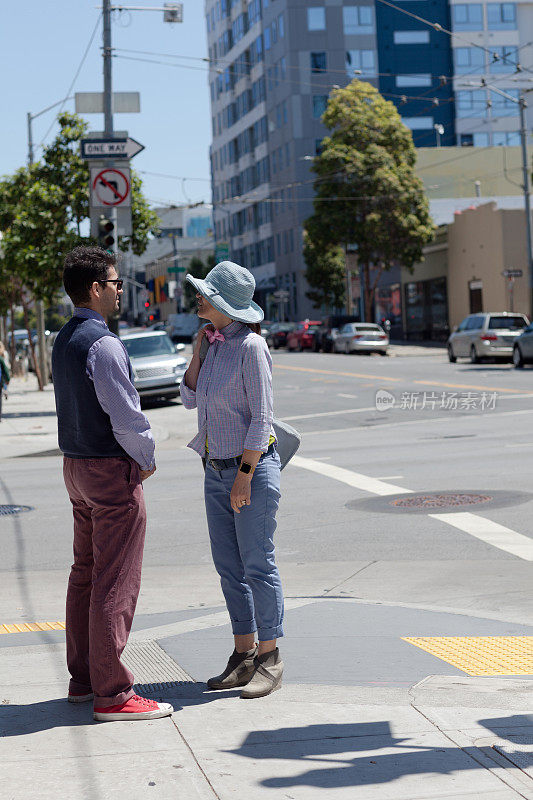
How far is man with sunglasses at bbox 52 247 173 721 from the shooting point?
486 centimetres

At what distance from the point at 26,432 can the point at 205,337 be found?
1702 cm

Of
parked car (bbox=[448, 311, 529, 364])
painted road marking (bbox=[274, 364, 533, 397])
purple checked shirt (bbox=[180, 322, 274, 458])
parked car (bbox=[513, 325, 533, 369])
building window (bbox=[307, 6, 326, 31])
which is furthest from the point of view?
building window (bbox=[307, 6, 326, 31])

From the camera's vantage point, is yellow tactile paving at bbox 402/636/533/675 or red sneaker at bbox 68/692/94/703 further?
yellow tactile paving at bbox 402/636/533/675

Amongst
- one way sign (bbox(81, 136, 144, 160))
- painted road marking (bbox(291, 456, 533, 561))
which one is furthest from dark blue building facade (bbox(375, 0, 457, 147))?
painted road marking (bbox(291, 456, 533, 561))

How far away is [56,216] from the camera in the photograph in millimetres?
29766

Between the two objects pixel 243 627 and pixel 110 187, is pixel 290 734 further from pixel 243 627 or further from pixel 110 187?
pixel 110 187

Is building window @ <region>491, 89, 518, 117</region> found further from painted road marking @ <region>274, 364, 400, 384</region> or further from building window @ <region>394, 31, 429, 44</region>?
painted road marking @ <region>274, 364, 400, 384</region>

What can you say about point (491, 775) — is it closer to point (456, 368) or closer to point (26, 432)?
point (26, 432)

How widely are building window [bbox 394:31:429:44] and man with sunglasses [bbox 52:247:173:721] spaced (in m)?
81.8

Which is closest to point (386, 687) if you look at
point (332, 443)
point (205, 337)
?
point (205, 337)

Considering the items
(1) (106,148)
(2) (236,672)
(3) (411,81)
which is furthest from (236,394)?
(3) (411,81)

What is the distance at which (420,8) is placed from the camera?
81.8 m

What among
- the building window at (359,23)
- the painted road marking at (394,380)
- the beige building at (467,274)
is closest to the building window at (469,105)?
the building window at (359,23)

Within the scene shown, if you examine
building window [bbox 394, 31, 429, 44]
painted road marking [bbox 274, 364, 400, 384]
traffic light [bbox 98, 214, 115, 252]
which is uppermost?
building window [bbox 394, 31, 429, 44]
